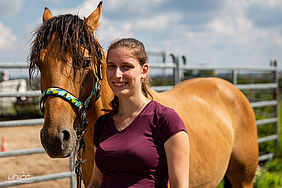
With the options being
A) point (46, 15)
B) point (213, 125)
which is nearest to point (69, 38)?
point (46, 15)

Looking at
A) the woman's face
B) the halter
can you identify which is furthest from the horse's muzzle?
the woman's face

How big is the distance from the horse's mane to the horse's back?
0.86 meters

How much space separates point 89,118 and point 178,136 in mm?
773

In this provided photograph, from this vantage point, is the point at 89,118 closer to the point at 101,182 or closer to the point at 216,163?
the point at 101,182

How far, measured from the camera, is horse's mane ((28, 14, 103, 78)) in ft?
4.87

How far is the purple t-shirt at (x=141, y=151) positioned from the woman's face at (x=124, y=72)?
0.45 ft

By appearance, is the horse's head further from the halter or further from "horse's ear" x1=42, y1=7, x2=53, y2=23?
"horse's ear" x1=42, y1=7, x2=53, y2=23

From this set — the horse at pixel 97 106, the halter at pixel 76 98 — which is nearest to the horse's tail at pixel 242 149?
the horse at pixel 97 106

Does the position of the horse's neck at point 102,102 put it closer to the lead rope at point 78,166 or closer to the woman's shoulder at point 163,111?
the lead rope at point 78,166

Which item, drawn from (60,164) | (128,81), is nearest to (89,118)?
(128,81)

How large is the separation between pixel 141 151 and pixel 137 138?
64 millimetres

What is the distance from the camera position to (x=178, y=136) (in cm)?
117

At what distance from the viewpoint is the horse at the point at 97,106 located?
1371mm

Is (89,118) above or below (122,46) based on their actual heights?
below
